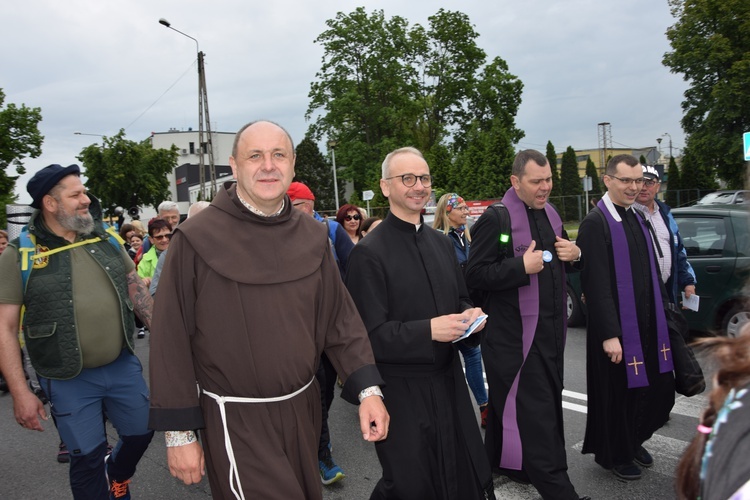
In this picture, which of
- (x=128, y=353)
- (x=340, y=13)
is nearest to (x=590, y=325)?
(x=128, y=353)

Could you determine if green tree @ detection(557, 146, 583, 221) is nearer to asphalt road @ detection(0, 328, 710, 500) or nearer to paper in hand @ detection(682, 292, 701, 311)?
paper in hand @ detection(682, 292, 701, 311)

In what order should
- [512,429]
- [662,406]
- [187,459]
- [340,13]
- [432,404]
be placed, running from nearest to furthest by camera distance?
[187,459], [432,404], [512,429], [662,406], [340,13]

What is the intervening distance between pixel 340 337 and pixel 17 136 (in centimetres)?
2917

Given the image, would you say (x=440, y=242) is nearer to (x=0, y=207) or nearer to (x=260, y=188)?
(x=260, y=188)

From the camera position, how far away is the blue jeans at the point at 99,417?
319cm

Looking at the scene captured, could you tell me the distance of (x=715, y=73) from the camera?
103ft

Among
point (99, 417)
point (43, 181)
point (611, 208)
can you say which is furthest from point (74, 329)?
point (611, 208)


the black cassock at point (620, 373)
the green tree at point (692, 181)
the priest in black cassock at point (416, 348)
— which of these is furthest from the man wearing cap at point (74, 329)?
the green tree at point (692, 181)

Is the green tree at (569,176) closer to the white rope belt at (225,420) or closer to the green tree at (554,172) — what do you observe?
the green tree at (554,172)

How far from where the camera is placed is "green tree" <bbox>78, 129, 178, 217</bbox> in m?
36.6

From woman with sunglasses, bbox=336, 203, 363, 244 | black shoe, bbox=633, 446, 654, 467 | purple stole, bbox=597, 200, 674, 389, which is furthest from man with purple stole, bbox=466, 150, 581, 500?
woman with sunglasses, bbox=336, 203, 363, 244

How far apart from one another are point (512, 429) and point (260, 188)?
7.17 ft

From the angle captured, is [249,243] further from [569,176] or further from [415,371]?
[569,176]

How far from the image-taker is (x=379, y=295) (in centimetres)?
303
